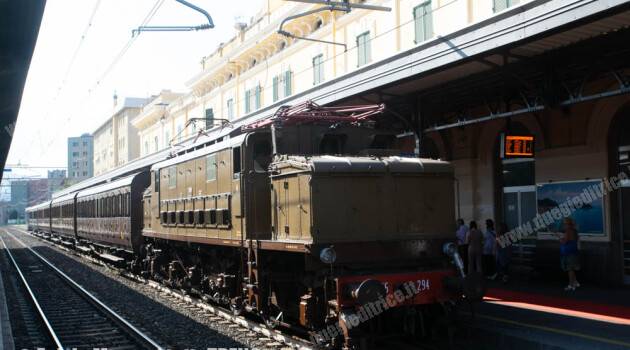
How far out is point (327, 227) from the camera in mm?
7953

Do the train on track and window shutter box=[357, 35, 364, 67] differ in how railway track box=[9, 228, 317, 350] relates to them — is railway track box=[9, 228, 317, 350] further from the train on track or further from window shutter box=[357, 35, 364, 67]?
window shutter box=[357, 35, 364, 67]

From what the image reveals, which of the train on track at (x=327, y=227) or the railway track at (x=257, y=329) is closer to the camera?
the train on track at (x=327, y=227)

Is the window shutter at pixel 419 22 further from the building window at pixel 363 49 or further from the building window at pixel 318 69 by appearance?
the building window at pixel 318 69

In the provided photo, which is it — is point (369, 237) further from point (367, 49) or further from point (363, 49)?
point (363, 49)

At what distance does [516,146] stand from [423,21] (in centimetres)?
816

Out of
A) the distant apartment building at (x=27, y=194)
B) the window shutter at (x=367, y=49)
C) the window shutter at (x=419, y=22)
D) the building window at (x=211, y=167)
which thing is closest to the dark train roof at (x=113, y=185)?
the building window at (x=211, y=167)

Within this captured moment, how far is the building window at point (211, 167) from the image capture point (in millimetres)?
10977

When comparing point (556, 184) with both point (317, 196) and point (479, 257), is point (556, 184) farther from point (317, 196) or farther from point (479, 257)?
point (317, 196)

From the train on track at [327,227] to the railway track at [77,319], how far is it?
75.1 inches

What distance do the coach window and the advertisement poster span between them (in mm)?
8023

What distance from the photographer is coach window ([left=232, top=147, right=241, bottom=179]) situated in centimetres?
978

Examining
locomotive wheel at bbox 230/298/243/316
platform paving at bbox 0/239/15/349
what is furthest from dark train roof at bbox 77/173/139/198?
locomotive wheel at bbox 230/298/243/316

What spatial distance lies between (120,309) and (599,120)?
443 inches

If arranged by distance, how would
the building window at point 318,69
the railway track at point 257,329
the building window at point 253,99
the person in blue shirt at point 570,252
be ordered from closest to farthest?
1. the railway track at point 257,329
2. the person in blue shirt at point 570,252
3. the building window at point 318,69
4. the building window at point 253,99
